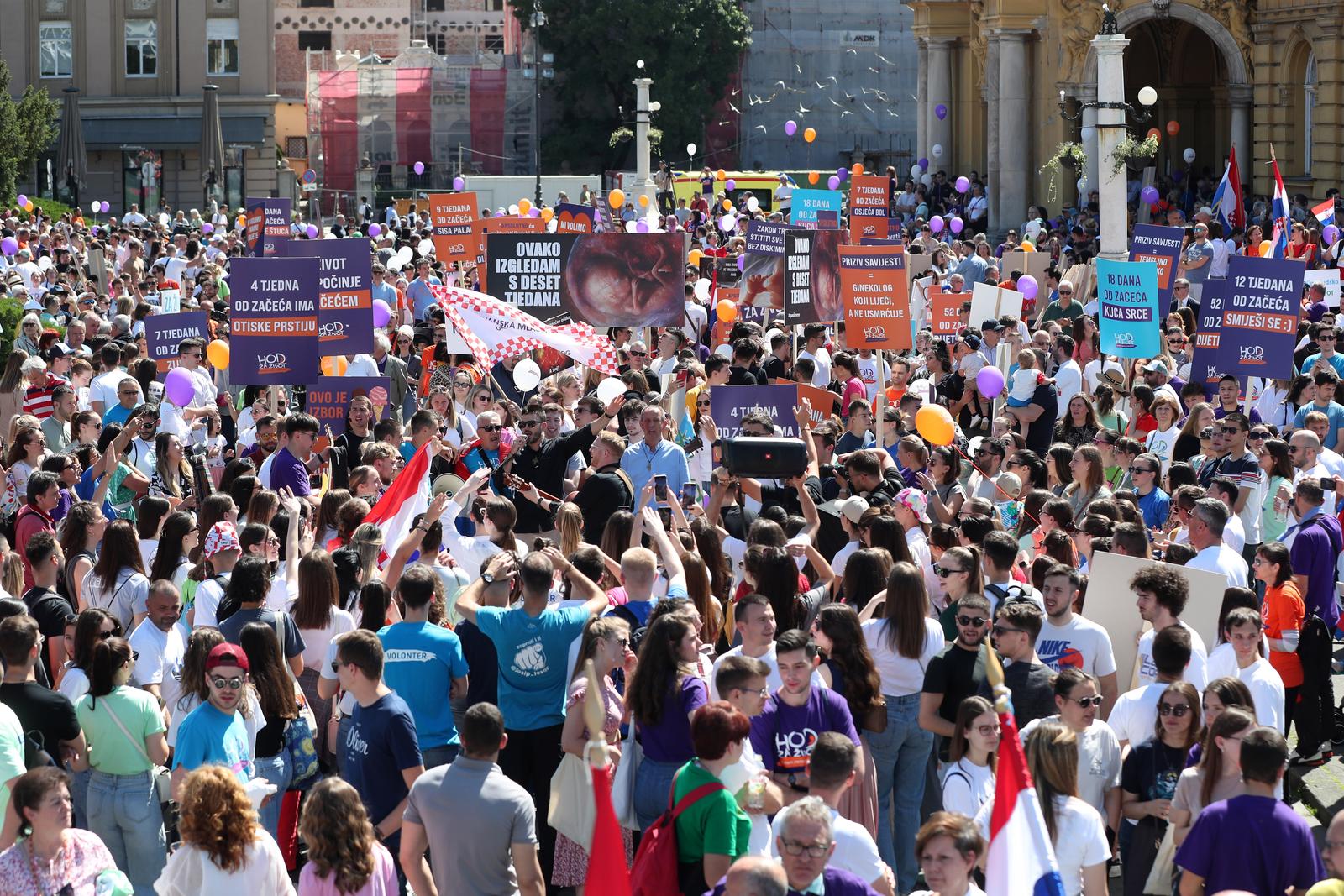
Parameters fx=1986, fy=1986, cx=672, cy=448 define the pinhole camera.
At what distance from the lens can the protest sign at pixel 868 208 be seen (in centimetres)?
2472

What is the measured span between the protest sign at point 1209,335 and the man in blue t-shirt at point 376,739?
9617 millimetres

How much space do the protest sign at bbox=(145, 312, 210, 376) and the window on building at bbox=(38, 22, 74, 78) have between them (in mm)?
53333

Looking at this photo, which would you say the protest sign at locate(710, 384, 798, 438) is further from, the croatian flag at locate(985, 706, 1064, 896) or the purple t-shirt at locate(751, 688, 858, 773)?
the croatian flag at locate(985, 706, 1064, 896)

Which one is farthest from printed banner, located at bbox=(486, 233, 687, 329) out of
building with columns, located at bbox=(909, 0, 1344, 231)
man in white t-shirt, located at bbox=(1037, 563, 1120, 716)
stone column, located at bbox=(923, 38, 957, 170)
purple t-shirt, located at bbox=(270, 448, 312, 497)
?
stone column, located at bbox=(923, 38, 957, 170)

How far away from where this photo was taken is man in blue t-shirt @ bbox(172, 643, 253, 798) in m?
6.99

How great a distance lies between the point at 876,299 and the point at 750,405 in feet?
12.1

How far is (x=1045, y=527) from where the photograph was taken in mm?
9789

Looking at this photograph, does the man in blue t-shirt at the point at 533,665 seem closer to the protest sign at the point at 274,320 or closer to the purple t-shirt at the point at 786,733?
the purple t-shirt at the point at 786,733

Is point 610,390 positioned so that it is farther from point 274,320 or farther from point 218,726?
point 218,726

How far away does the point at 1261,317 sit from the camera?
14930 mm

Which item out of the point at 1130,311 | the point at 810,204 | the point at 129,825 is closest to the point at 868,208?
the point at 810,204

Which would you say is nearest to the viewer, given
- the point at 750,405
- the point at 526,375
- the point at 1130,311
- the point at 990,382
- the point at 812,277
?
the point at 750,405

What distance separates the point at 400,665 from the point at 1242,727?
3198 mm

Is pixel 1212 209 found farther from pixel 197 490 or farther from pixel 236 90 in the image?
pixel 236 90
